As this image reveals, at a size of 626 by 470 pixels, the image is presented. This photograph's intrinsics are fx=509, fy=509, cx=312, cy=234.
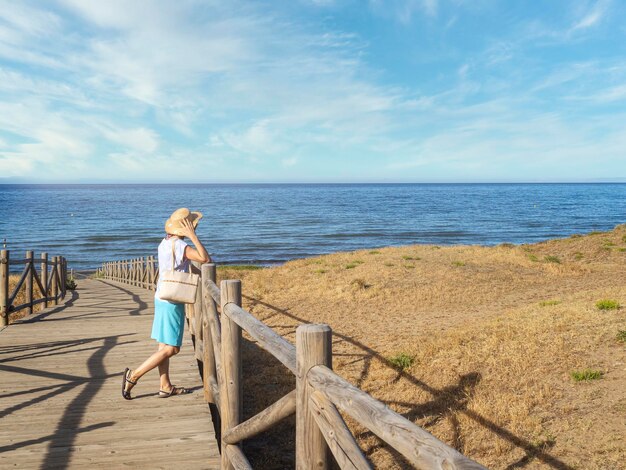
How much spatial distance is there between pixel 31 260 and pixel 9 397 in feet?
22.1

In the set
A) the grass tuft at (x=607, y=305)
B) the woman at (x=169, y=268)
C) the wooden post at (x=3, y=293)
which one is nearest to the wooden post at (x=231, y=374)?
the woman at (x=169, y=268)

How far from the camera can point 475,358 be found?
8422mm

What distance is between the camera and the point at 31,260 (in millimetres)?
11594

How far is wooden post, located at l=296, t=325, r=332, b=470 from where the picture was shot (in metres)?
2.54

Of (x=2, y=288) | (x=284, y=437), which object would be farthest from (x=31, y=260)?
(x=284, y=437)

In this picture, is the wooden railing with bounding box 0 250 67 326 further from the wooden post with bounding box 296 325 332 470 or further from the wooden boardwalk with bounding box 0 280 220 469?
the wooden post with bounding box 296 325 332 470

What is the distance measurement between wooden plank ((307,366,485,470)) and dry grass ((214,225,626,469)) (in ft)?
14.0

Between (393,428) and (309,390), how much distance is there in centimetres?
84

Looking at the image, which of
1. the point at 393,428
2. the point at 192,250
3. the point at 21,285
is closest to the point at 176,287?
the point at 192,250

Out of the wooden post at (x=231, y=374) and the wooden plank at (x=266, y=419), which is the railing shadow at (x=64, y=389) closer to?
the wooden post at (x=231, y=374)

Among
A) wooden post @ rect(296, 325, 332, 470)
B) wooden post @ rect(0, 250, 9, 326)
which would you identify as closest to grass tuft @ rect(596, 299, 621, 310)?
wooden post @ rect(296, 325, 332, 470)

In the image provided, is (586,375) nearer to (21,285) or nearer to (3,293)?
(3,293)

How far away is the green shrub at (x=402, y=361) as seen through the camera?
28.9 ft

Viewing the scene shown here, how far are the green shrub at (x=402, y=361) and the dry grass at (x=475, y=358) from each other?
5 centimetres
